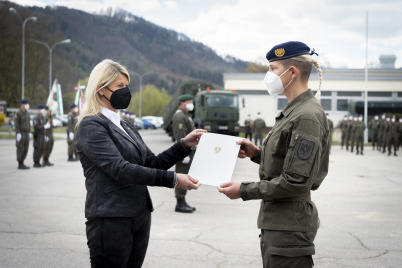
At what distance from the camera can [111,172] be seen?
9.61 feet

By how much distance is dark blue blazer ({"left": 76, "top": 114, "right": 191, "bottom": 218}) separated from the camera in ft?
9.66

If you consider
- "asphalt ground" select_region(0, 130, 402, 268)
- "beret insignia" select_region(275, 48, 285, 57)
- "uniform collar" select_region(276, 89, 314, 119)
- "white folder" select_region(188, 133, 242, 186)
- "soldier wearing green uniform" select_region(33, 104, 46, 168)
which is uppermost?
"beret insignia" select_region(275, 48, 285, 57)

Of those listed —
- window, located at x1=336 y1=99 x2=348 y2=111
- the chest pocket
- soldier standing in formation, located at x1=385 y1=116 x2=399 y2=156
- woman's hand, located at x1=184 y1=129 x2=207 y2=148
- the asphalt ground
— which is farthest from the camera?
window, located at x1=336 y1=99 x2=348 y2=111

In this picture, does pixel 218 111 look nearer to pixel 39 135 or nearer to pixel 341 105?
pixel 39 135

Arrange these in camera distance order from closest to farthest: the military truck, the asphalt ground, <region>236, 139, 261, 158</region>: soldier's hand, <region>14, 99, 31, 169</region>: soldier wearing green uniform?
<region>236, 139, 261, 158</region>: soldier's hand → the asphalt ground → <region>14, 99, 31, 169</region>: soldier wearing green uniform → the military truck

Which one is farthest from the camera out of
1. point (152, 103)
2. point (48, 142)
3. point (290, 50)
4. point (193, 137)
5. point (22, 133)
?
point (152, 103)

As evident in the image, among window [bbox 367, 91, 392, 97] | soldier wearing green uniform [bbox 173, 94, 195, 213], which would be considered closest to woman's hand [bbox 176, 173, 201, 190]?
soldier wearing green uniform [bbox 173, 94, 195, 213]

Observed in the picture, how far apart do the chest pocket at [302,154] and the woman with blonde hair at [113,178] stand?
2.53ft

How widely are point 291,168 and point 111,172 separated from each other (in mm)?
1106

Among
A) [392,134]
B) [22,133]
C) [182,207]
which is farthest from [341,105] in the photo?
[182,207]

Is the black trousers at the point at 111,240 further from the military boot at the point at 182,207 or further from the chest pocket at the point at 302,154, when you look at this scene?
the military boot at the point at 182,207

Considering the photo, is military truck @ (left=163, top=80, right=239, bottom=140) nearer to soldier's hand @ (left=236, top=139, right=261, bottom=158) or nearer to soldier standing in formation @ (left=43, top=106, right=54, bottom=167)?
soldier standing in formation @ (left=43, top=106, right=54, bottom=167)

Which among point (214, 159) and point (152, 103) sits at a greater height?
point (214, 159)

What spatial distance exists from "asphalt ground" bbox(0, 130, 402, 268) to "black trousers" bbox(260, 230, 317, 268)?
96.9 inches
